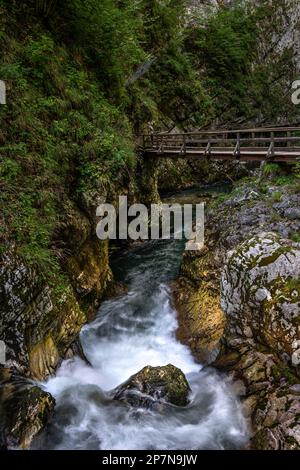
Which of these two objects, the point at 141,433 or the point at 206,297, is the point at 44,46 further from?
the point at 141,433

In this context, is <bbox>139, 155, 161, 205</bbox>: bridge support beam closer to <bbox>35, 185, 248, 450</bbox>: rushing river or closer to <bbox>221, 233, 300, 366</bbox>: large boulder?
<bbox>35, 185, 248, 450</bbox>: rushing river

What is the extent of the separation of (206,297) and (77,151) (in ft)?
15.6

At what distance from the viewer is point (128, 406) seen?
6418 mm

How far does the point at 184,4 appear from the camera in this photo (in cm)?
2659

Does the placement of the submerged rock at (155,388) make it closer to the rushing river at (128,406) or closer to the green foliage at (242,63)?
the rushing river at (128,406)

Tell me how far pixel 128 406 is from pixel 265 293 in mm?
3175

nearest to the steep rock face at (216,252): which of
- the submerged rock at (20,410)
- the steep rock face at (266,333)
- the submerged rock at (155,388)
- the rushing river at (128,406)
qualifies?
the rushing river at (128,406)

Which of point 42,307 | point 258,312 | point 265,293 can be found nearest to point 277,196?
point 265,293

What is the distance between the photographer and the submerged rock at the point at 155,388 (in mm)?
6484

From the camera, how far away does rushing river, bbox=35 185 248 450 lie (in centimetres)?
582

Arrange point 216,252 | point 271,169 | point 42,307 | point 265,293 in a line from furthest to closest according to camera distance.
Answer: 1. point 271,169
2. point 216,252
3. point 265,293
4. point 42,307

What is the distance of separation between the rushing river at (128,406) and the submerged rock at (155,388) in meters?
0.15

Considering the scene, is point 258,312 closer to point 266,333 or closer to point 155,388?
point 266,333
